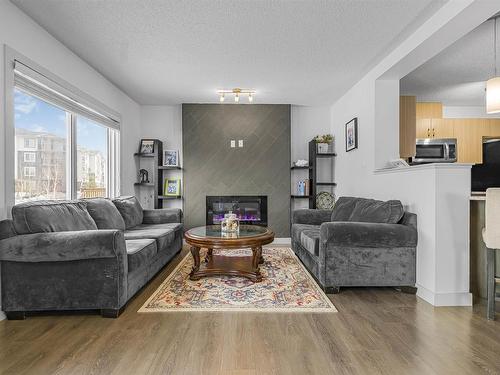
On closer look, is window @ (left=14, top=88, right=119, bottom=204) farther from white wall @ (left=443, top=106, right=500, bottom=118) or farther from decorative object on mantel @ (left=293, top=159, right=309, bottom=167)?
white wall @ (left=443, top=106, right=500, bottom=118)

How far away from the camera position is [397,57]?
333 cm

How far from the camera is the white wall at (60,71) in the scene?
2.49 m

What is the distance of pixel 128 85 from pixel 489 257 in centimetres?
478

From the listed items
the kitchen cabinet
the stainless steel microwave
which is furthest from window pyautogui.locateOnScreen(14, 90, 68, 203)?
the kitchen cabinet

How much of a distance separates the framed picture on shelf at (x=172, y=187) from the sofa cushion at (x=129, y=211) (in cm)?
120

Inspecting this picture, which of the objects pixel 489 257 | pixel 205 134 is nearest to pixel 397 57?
pixel 489 257

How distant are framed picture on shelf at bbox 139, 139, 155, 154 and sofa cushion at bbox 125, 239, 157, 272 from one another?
2840mm

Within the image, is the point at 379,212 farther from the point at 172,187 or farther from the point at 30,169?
the point at 172,187

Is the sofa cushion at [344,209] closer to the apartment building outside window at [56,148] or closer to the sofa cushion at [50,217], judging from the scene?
the sofa cushion at [50,217]

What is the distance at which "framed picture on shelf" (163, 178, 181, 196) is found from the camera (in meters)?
5.71

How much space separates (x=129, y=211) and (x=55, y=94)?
1.65 meters

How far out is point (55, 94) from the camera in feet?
10.7

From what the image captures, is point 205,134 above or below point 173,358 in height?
above

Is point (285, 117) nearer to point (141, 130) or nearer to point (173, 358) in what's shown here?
point (141, 130)
